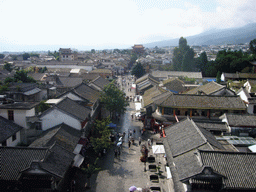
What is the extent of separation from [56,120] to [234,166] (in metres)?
17.1

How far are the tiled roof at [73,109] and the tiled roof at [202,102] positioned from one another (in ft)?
30.8

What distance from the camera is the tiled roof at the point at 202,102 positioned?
2914 cm

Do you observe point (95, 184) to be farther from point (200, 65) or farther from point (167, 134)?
point (200, 65)

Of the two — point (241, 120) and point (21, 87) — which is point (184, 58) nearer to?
point (241, 120)

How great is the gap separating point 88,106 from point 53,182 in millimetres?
15188

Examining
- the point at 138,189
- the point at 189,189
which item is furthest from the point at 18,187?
the point at 189,189

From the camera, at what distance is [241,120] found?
25.2m

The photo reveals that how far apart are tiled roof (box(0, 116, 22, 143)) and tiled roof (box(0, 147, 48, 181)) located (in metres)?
3.39

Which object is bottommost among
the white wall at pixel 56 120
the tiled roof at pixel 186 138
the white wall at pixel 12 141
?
the white wall at pixel 12 141

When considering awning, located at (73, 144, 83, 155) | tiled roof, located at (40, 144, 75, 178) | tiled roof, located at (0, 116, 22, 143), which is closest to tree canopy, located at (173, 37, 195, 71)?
awning, located at (73, 144, 83, 155)

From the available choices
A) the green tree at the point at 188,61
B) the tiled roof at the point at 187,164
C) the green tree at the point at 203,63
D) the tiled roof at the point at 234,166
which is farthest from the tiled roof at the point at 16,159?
the green tree at the point at 188,61

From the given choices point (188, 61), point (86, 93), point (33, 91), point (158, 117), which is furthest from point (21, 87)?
point (188, 61)

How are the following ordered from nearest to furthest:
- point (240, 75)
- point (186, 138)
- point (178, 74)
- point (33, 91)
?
point (186, 138)
point (33, 91)
point (240, 75)
point (178, 74)

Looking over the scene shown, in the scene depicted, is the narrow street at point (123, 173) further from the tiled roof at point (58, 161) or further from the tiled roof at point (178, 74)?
the tiled roof at point (178, 74)
